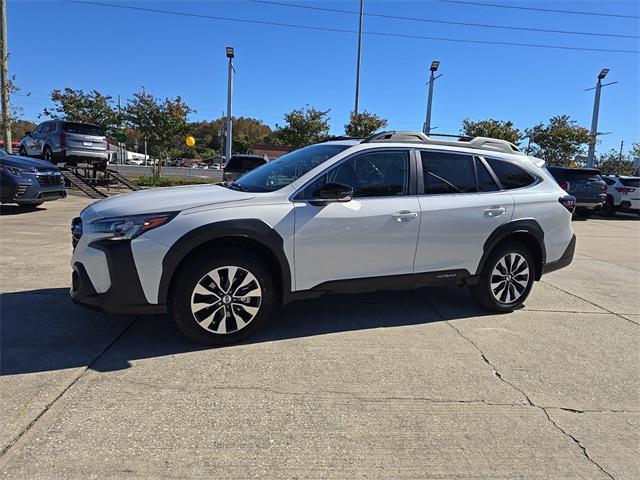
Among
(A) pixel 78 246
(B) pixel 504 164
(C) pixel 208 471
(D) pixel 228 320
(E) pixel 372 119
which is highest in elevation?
(E) pixel 372 119

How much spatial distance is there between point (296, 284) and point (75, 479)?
220cm

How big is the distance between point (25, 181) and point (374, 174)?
9.12 m

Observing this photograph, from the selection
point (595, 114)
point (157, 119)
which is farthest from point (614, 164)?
point (157, 119)

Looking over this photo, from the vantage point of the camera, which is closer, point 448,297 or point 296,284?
point 296,284

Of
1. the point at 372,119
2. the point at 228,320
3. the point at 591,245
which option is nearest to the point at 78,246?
the point at 228,320

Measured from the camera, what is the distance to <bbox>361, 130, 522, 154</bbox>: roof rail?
15.6 ft

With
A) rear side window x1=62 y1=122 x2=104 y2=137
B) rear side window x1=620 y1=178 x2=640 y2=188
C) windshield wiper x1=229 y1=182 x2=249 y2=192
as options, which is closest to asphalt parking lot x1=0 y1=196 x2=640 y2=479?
windshield wiper x1=229 y1=182 x2=249 y2=192

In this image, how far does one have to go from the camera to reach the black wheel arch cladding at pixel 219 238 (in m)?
3.73

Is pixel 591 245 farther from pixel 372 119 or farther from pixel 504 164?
pixel 372 119

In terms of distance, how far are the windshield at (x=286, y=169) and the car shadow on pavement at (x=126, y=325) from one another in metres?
1.32

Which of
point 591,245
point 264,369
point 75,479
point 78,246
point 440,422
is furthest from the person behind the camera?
point 591,245

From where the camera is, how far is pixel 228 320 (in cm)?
397

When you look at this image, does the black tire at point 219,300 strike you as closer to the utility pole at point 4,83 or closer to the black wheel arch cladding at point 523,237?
the black wheel arch cladding at point 523,237

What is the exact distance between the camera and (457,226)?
186 inches
